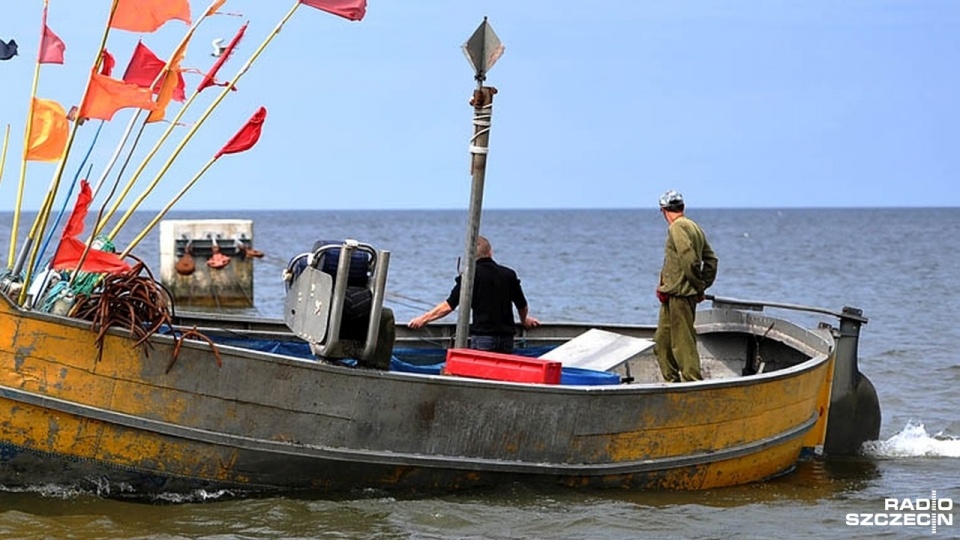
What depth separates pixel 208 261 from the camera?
27.1 metres

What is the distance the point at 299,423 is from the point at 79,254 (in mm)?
1720

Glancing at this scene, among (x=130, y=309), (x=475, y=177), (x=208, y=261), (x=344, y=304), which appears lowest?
(x=208, y=261)

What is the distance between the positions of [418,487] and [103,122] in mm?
3277

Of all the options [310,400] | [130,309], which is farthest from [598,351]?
[130,309]

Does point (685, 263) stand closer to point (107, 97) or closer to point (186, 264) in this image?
point (107, 97)

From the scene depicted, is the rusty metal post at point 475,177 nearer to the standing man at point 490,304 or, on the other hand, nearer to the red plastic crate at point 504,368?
the red plastic crate at point 504,368

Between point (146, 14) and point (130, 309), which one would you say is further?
point (146, 14)

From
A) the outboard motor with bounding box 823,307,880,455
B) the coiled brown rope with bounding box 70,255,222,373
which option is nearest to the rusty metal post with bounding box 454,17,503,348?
the coiled brown rope with bounding box 70,255,222,373

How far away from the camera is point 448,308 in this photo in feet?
36.8

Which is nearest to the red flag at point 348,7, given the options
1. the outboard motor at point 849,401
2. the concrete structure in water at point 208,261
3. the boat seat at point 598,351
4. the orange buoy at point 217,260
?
the boat seat at point 598,351

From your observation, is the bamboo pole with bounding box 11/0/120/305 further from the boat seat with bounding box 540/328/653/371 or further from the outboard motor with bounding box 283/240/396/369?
the boat seat with bounding box 540/328/653/371

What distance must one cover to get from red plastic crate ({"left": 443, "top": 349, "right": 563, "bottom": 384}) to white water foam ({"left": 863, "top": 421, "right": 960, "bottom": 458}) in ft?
15.3

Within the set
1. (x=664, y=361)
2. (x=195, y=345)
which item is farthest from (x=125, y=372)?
(x=664, y=361)

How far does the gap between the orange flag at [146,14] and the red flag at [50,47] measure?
71cm
